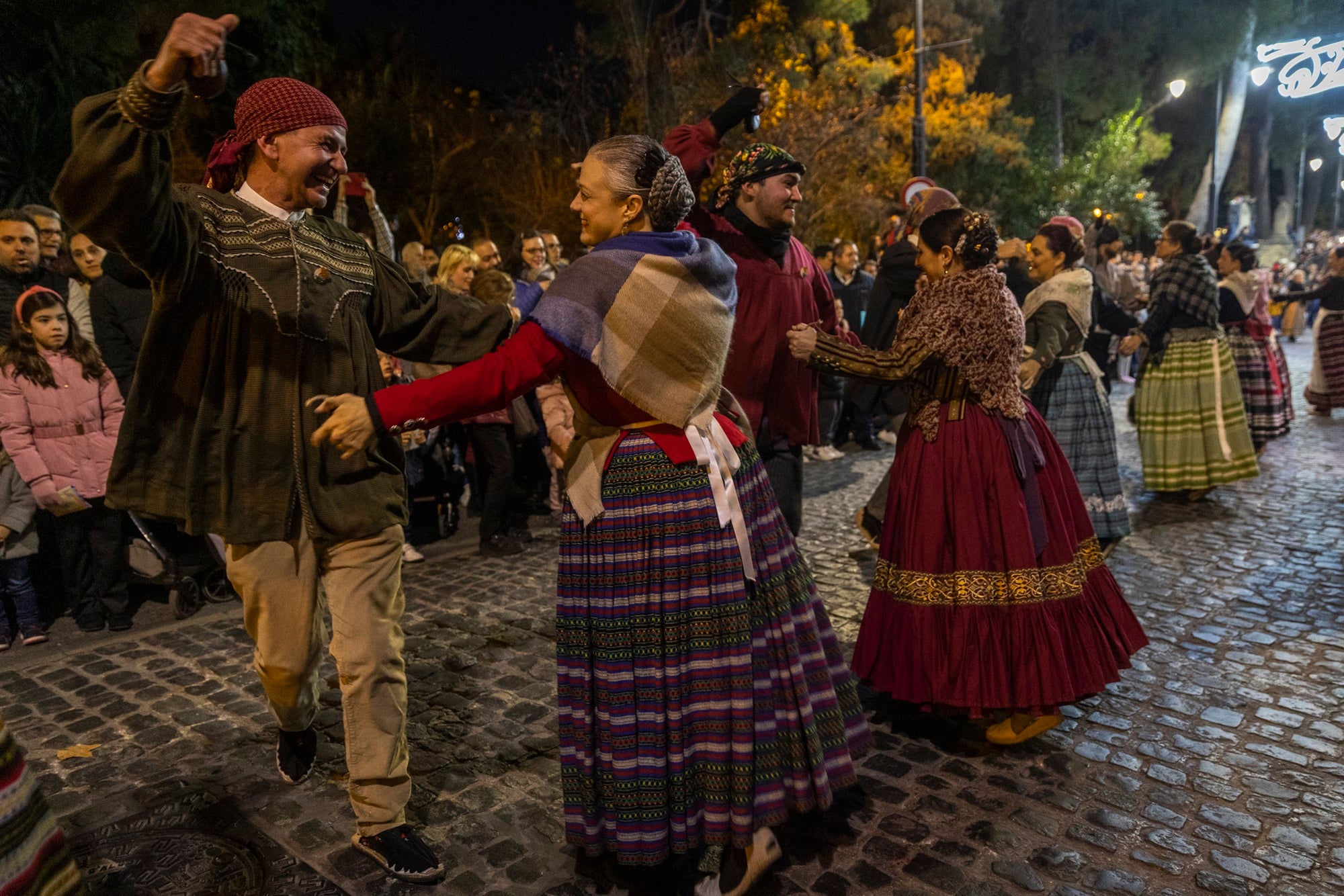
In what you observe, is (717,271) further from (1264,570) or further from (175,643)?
(1264,570)

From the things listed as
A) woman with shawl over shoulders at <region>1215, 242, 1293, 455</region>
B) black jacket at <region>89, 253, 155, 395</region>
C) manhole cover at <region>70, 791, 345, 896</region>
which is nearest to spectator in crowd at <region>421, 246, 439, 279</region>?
black jacket at <region>89, 253, 155, 395</region>

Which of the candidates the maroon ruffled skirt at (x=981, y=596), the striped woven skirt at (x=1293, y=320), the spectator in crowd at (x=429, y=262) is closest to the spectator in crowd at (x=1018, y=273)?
the maroon ruffled skirt at (x=981, y=596)

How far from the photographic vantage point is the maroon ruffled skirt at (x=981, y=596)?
352 cm

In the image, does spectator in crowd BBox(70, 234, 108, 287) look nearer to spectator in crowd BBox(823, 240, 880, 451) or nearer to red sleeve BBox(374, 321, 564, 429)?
red sleeve BBox(374, 321, 564, 429)

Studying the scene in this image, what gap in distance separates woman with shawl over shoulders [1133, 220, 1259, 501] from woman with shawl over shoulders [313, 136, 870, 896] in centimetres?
620

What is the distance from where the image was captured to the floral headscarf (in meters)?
3.93

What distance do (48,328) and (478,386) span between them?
13.8ft

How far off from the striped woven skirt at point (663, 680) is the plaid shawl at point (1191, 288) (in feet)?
20.9

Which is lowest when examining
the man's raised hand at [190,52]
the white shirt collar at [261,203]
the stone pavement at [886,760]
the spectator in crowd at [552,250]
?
the stone pavement at [886,760]

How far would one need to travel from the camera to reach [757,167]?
3945 millimetres

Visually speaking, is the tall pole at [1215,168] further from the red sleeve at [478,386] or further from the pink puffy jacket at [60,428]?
the red sleeve at [478,386]

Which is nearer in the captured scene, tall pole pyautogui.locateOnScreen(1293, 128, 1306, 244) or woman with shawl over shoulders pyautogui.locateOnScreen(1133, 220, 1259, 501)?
woman with shawl over shoulders pyautogui.locateOnScreen(1133, 220, 1259, 501)

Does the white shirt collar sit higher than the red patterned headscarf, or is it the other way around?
the red patterned headscarf

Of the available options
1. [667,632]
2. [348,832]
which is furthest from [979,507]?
[348,832]
